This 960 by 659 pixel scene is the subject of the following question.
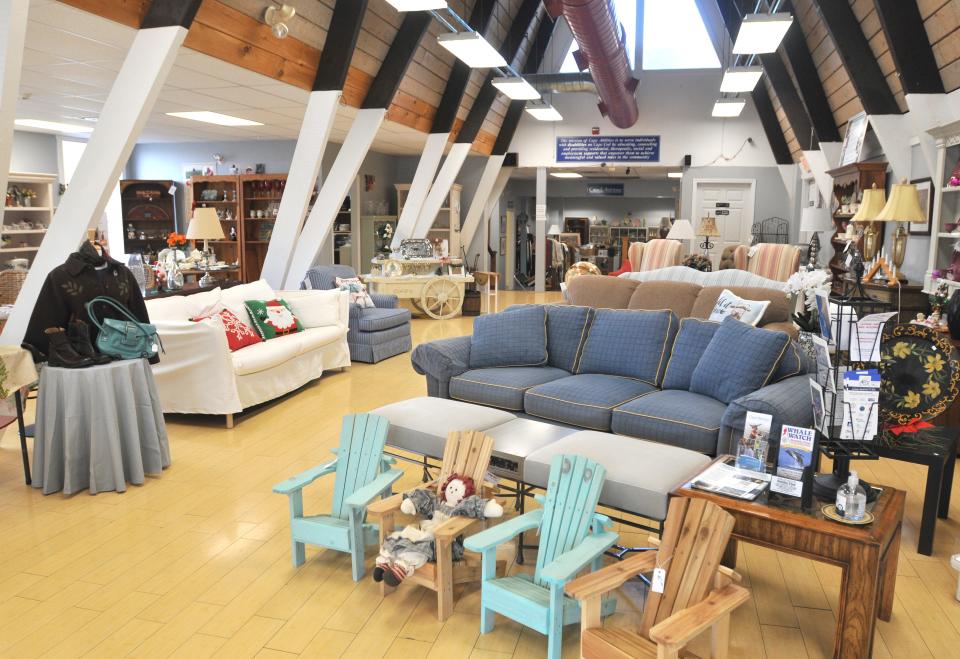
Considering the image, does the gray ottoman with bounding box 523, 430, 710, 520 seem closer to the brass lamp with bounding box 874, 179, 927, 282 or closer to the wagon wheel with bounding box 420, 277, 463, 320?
the brass lamp with bounding box 874, 179, 927, 282

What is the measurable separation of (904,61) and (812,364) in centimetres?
321

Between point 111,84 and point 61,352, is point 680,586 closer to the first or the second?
point 61,352

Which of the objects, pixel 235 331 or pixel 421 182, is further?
pixel 421 182

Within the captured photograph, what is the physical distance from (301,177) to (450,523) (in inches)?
192

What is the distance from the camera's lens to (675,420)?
3.50 metres

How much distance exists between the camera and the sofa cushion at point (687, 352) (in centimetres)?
401

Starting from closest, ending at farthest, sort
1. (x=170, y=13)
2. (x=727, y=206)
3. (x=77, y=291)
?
1. (x=77, y=291)
2. (x=170, y=13)
3. (x=727, y=206)

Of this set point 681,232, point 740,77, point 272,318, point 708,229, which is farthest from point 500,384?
point 708,229

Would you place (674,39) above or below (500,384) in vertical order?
above

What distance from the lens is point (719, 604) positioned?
2057mm

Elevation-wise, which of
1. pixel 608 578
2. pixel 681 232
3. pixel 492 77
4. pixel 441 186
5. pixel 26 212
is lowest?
pixel 608 578

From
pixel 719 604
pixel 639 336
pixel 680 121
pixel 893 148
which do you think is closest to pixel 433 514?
pixel 719 604

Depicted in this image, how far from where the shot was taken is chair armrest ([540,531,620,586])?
2.28m

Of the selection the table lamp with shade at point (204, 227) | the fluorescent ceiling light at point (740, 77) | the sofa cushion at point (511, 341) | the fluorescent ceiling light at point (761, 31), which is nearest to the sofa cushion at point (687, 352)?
the sofa cushion at point (511, 341)
